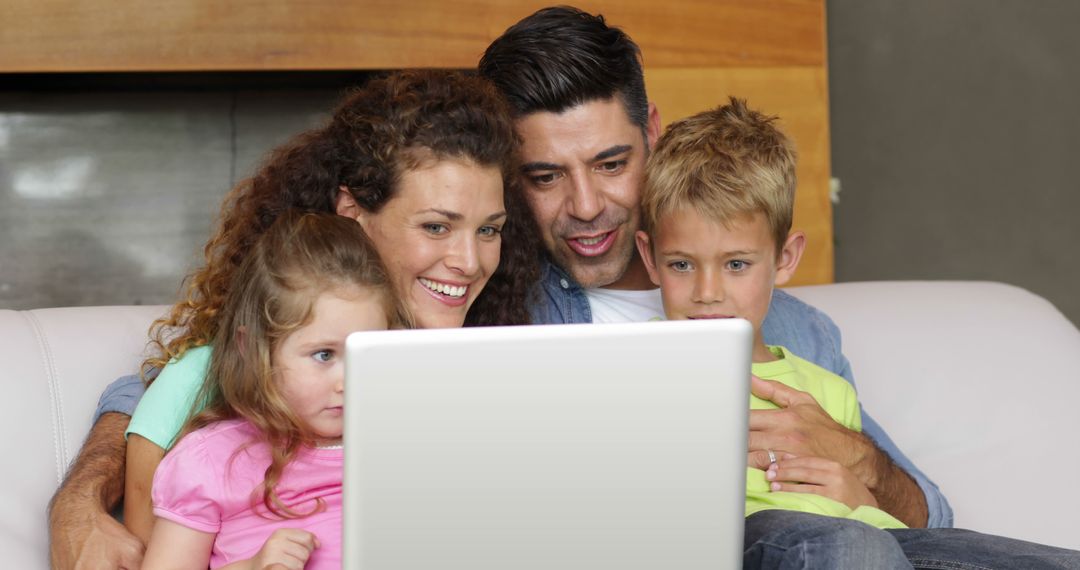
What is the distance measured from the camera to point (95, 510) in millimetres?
1536

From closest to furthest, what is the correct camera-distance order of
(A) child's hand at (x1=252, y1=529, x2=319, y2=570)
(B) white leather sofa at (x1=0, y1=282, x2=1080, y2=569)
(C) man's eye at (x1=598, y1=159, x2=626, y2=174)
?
(A) child's hand at (x1=252, y1=529, x2=319, y2=570)
(B) white leather sofa at (x1=0, y1=282, x2=1080, y2=569)
(C) man's eye at (x1=598, y1=159, x2=626, y2=174)

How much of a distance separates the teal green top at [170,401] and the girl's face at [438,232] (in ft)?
0.98

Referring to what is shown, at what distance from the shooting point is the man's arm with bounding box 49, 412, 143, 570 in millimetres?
1495

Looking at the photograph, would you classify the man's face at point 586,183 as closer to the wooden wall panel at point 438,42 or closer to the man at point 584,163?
the man at point 584,163

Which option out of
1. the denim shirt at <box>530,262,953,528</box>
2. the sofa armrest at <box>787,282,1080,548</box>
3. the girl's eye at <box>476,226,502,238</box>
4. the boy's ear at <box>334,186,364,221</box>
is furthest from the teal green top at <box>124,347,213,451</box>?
the sofa armrest at <box>787,282,1080,548</box>

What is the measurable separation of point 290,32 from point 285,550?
177cm

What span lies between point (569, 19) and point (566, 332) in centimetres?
124

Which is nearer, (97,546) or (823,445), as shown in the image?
(97,546)

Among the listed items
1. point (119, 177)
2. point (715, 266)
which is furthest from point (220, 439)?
point (119, 177)

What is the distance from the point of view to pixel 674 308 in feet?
5.88

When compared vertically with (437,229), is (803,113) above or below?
above

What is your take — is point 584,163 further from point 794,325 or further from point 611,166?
point 794,325

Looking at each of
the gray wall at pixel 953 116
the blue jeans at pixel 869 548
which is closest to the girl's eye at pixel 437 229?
the blue jeans at pixel 869 548

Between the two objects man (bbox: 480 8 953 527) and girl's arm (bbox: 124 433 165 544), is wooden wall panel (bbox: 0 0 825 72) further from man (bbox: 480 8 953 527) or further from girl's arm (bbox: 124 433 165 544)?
girl's arm (bbox: 124 433 165 544)
